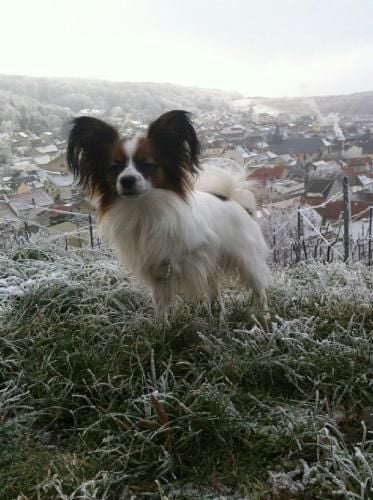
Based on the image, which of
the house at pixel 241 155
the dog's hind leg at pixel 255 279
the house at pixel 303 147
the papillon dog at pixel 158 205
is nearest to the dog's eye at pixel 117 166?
the papillon dog at pixel 158 205

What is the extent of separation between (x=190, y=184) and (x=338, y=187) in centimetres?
225

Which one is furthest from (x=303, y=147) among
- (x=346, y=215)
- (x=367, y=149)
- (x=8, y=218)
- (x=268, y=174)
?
(x=8, y=218)

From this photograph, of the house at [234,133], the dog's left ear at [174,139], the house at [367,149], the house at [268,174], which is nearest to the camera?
the dog's left ear at [174,139]

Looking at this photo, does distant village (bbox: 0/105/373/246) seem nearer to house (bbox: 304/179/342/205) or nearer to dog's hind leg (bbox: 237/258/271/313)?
house (bbox: 304/179/342/205)

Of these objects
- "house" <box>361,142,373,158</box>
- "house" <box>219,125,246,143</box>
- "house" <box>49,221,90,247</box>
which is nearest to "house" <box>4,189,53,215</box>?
"house" <box>49,221,90,247</box>

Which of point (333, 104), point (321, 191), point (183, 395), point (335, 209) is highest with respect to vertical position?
point (333, 104)

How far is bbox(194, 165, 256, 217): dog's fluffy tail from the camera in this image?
10.8ft

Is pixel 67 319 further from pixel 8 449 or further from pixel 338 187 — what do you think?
pixel 338 187

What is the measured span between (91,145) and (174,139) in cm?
44

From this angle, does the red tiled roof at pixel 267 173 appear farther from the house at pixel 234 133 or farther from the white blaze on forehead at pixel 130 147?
the white blaze on forehead at pixel 130 147

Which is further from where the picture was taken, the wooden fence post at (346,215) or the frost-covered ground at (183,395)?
the wooden fence post at (346,215)

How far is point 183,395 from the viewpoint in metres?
2.15

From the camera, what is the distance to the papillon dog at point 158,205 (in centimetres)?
265

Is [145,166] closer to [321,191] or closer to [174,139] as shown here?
[174,139]
